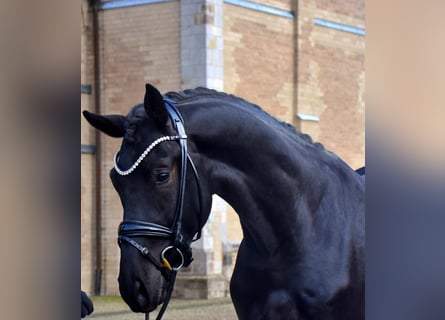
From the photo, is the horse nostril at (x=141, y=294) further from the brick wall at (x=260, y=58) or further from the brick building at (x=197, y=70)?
the brick wall at (x=260, y=58)

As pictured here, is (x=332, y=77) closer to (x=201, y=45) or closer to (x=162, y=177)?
(x=201, y=45)

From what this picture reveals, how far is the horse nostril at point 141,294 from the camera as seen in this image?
117 inches

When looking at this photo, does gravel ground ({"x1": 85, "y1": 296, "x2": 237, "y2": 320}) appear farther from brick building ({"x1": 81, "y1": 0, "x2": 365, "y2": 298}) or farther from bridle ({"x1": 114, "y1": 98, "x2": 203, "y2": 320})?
bridle ({"x1": 114, "y1": 98, "x2": 203, "y2": 320})

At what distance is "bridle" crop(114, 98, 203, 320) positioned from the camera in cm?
299

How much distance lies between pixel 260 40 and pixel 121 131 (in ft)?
42.6

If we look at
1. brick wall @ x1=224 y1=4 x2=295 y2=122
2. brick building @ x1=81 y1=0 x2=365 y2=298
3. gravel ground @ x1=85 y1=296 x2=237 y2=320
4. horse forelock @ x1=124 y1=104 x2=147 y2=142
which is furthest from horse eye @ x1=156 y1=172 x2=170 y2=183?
brick wall @ x1=224 y1=4 x2=295 y2=122

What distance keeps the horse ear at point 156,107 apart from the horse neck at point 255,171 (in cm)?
17

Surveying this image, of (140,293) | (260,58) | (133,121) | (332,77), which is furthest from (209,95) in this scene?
(332,77)

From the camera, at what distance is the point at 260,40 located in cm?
1596

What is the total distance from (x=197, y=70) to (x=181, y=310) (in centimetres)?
404

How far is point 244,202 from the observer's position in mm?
3410

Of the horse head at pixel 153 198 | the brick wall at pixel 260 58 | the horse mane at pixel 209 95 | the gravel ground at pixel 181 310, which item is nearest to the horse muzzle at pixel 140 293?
the horse head at pixel 153 198
